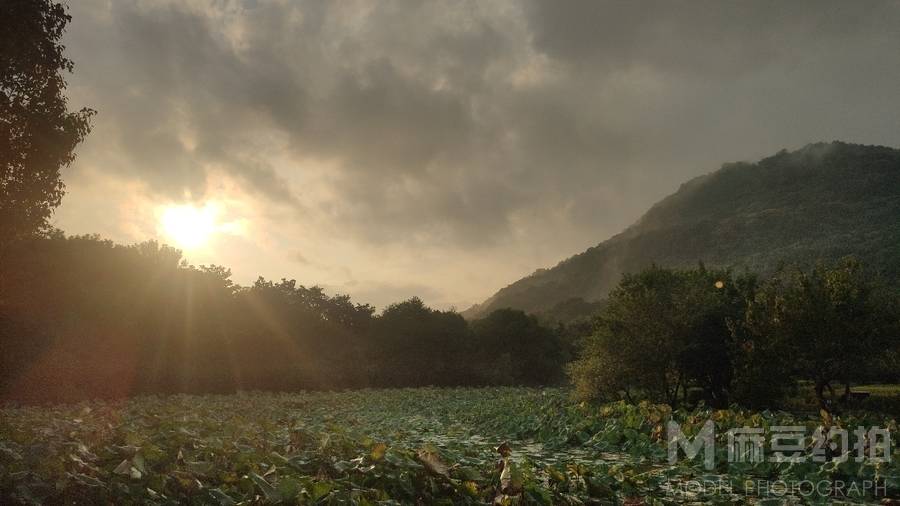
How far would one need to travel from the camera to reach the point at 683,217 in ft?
645

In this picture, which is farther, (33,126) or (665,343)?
(665,343)

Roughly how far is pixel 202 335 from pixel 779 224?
498ft

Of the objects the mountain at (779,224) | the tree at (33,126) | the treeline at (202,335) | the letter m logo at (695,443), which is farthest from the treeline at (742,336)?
the mountain at (779,224)

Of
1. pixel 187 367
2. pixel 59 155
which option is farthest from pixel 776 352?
pixel 187 367

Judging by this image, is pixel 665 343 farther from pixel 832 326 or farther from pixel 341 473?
pixel 341 473

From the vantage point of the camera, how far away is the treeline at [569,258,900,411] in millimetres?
17188

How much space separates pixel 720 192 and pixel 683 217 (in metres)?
16.3

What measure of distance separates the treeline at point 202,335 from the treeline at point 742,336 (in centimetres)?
2350

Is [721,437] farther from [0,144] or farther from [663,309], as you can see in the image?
[0,144]

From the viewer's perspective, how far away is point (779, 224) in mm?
144000

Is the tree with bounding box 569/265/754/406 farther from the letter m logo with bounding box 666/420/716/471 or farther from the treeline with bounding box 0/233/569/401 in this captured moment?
the treeline with bounding box 0/233/569/401

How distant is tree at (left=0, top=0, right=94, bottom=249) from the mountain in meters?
101

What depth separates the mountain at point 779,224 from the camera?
116062 millimetres

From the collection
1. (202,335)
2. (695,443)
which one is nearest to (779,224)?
(202,335)
